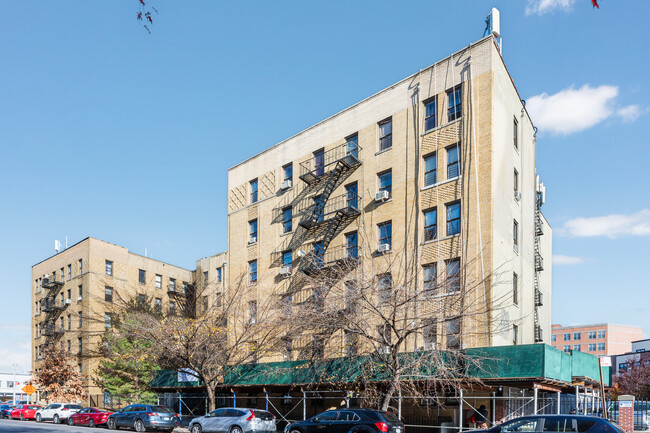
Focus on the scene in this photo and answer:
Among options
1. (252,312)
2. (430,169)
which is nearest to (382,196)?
(430,169)

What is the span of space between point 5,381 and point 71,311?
77678 mm

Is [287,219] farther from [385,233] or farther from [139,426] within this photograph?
[139,426]

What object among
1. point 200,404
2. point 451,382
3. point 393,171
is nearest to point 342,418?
point 451,382

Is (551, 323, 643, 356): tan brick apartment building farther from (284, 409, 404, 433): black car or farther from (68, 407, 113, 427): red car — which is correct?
(284, 409, 404, 433): black car

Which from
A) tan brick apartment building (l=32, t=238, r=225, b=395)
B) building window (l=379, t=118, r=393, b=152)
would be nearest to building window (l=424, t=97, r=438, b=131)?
building window (l=379, t=118, r=393, b=152)

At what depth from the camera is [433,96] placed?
30250 millimetres

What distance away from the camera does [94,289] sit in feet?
178

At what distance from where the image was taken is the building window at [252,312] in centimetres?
3532

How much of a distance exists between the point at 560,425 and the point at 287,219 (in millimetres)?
25054

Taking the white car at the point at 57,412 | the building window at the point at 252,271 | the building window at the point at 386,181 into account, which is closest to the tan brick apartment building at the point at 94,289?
the white car at the point at 57,412

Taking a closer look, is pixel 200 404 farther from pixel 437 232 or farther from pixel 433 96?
pixel 433 96

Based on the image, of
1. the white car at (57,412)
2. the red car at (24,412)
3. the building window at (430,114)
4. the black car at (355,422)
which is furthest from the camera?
the red car at (24,412)

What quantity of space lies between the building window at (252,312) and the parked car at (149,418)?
6885 millimetres

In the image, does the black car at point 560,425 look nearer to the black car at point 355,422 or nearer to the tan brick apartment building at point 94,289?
the black car at point 355,422
